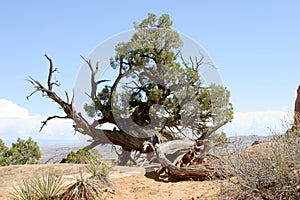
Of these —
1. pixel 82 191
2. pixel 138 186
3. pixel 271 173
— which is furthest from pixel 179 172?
pixel 271 173

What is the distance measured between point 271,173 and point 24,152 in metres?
13.3

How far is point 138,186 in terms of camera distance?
28.6 feet

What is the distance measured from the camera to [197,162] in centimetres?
1152

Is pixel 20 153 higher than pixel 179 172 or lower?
higher

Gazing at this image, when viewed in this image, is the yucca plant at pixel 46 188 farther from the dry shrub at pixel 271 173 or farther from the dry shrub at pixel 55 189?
the dry shrub at pixel 271 173

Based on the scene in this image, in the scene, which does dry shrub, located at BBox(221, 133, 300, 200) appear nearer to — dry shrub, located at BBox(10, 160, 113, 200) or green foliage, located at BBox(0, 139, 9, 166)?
dry shrub, located at BBox(10, 160, 113, 200)

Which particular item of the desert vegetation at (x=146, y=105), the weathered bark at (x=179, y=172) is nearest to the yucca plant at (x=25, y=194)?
the weathered bark at (x=179, y=172)

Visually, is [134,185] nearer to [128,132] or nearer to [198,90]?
[128,132]

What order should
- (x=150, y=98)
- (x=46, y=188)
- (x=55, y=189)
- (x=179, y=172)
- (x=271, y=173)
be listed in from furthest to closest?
(x=150, y=98)
(x=179, y=172)
(x=55, y=189)
(x=46, y=188)
(x=271, y=173)

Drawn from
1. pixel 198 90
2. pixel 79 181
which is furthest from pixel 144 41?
pixel 79 181

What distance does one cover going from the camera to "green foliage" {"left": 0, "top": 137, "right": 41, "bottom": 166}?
1619cm

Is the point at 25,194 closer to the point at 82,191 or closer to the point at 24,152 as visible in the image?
the point at 82,191

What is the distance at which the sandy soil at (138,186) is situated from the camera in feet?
25.3

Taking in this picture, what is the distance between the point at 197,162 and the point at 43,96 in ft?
27.0
